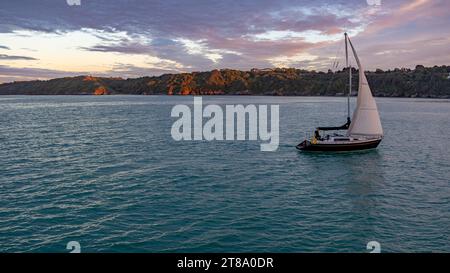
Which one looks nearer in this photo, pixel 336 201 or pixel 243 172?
pixel 336 201

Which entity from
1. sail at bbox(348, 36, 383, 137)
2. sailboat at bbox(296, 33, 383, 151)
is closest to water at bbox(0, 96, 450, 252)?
sailboat at bbox(296, 33, 383, 151)

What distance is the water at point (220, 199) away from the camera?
21.0m

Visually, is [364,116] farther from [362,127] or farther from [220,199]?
[220,199]

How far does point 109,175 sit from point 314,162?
25.9 m

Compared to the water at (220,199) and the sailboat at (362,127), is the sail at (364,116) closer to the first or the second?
the sailboat at (362,127)

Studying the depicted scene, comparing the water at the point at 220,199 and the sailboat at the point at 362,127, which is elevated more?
the sailboat at the point at 362,127

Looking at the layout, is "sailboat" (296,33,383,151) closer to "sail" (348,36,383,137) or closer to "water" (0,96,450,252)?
"sail" (348,36,383,137)

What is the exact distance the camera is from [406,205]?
91.6ft

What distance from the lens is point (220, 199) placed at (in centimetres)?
2889

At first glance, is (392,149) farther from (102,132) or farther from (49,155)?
(102,132)

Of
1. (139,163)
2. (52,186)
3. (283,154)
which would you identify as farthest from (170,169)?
(283,154)

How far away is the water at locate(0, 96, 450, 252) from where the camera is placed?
2105cm

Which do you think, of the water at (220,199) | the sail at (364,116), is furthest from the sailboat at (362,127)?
the water at (220,199)
